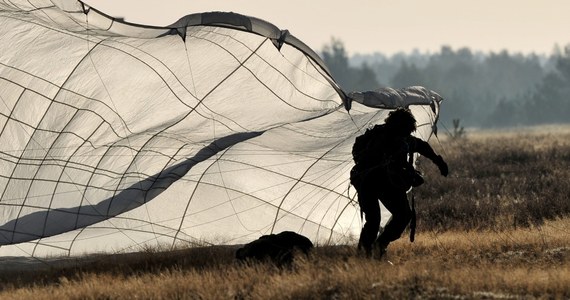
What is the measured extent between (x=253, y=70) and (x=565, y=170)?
14856 mm

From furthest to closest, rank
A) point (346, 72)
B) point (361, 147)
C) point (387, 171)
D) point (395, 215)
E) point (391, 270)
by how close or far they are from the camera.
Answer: point (346, 72)
point (395, 215)
point (361, 147)
point (387, 171)
point (391, 270)

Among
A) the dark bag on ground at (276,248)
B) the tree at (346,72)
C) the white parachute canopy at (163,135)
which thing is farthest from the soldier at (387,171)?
the tree at (346,72)

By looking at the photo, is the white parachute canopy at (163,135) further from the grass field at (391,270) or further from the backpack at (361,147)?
the backpack at (361,147)

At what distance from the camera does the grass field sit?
37.5 feet

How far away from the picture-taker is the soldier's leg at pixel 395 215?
572 inches

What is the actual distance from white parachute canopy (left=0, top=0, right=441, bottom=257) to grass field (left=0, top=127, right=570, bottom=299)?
161 cm

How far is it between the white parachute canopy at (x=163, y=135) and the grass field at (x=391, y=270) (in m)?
1.61

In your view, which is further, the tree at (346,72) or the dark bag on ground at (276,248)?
the tree at (346,72)

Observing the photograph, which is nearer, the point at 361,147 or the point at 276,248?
the point at 361,147

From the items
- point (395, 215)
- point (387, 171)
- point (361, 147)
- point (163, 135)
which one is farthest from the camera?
point (163, 135)

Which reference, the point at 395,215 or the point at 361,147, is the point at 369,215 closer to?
the point at 395,215

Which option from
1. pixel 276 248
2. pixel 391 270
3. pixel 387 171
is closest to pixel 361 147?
pixel 387 171

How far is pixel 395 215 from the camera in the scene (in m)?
14.6

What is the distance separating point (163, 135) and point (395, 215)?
17.3ft
